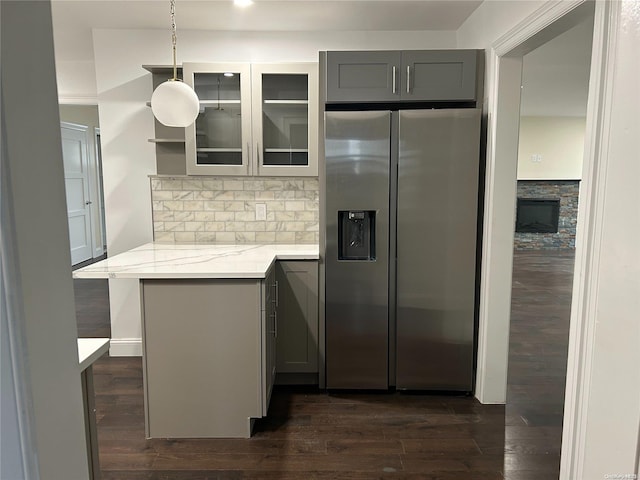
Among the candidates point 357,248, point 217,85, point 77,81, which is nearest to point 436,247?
point 357,248

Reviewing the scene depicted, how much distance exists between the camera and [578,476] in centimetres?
159

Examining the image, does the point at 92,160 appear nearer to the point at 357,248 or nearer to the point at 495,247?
the point at 357,248

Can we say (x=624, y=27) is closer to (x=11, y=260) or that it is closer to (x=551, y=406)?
(x=11, y=260)

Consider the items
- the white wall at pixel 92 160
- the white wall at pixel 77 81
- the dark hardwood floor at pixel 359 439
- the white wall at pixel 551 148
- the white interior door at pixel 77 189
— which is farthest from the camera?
the white wall at pixel 551 148

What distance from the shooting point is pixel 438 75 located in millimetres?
2684

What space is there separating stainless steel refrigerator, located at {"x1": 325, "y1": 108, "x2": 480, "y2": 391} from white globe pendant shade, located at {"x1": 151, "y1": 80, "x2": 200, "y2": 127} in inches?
32.0

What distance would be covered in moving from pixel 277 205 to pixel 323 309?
3.11ft

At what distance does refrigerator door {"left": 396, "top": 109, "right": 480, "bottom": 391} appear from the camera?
8.61 feet

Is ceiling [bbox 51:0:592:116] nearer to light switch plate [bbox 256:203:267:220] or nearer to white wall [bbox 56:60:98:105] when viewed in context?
white wall [bbox 56:60:98:105]

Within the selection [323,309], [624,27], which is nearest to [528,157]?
[323,309]

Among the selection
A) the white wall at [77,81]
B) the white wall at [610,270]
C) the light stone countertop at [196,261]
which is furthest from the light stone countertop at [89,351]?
the white wall at [77,81]

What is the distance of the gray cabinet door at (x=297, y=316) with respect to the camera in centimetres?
281

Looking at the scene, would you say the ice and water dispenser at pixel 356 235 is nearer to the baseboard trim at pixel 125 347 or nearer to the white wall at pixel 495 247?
the white wall at pixel 495 247

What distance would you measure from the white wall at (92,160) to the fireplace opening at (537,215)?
25.3ft
